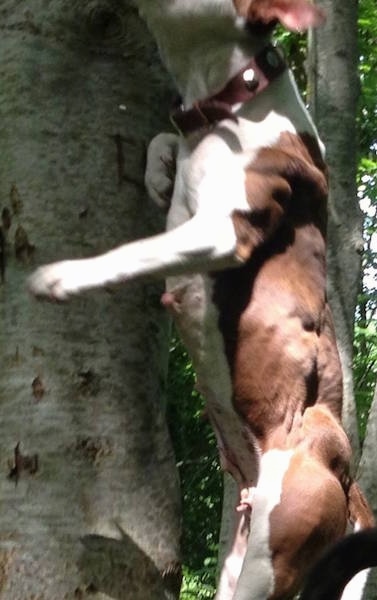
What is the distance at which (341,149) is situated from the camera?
5.58m

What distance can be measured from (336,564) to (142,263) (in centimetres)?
70

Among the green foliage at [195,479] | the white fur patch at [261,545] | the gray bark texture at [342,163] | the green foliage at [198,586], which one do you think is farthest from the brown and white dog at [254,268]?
the green foliage at [198,586]

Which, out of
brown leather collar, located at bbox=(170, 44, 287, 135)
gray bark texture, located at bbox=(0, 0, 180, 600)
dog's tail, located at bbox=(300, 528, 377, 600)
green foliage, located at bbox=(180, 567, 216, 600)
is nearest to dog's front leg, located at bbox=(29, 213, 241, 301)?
gray bark texture, located at bbox=(0, 0, 180, 600)

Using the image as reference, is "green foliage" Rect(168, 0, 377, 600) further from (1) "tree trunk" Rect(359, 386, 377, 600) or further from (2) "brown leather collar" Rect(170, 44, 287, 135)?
(2) "brown leather collar" Rect(170, 44, 287, 135)

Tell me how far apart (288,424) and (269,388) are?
9 centimetres

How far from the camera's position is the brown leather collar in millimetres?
2783

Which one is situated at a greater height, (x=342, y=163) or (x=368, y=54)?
(x=342, y=163)

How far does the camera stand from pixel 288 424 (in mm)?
2668

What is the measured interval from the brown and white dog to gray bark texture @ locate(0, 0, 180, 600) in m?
0.10

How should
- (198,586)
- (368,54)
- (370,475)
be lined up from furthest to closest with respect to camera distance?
(198,586) → (368,54) → (370,475)

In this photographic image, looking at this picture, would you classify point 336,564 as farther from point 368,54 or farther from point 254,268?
point 368,54

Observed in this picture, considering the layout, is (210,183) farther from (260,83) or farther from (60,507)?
(60,507)

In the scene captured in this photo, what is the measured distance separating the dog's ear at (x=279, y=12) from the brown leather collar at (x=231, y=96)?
9cm

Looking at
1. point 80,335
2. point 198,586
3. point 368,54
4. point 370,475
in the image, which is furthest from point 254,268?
point 198,586
